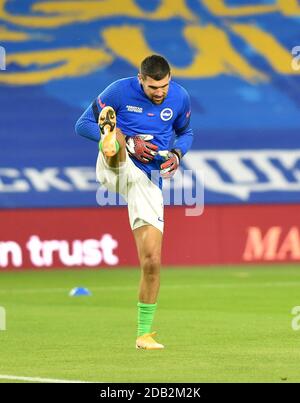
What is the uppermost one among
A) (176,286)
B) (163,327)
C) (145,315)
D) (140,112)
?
(176,286)

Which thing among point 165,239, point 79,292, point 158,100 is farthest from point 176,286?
point 158,100

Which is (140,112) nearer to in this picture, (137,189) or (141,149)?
(141,149)

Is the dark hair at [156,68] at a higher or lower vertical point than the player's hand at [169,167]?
higher

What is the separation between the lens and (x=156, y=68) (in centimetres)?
1005

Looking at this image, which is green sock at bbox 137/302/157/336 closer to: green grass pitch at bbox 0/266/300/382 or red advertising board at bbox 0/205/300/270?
green grass pitch at bbox 0/266/300/382

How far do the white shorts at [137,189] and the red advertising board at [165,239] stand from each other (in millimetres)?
10134

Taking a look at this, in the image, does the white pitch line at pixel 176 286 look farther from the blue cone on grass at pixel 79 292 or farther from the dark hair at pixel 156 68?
the dark hair at pixel 156 68

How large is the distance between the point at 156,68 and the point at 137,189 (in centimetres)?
105

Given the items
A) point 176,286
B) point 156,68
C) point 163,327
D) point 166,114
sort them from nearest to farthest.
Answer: point 156,68, point 166,114, point 163,327, point 176,286

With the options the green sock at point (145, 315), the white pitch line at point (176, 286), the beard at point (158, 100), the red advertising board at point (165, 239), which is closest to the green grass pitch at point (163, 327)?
the white pitch line at point (176, 286)

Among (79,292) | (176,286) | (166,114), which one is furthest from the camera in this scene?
(176,286)

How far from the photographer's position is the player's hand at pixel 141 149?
1034 centimetres
